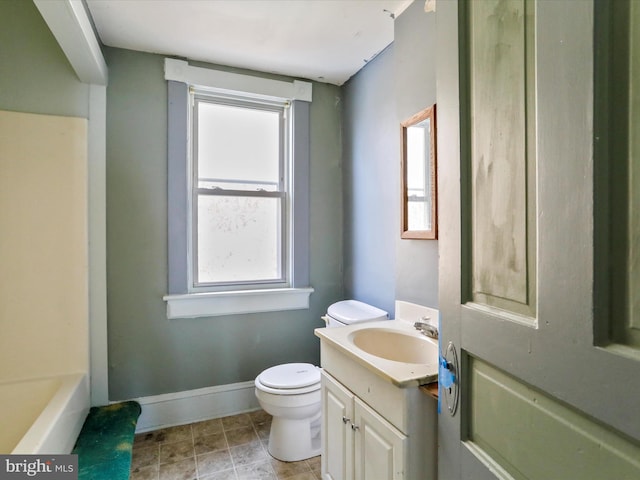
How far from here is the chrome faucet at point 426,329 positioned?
149cm

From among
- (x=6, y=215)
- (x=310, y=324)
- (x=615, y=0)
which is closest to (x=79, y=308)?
(x=6, y=215)

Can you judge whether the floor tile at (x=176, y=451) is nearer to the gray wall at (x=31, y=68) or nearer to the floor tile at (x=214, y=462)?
the floor tile at (x=214, y=462)

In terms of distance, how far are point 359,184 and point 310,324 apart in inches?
43.3

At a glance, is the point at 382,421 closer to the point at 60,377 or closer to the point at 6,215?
the point at 60,377

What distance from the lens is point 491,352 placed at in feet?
2.43

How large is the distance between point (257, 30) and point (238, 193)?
1.02 meters

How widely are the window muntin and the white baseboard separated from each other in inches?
27.5

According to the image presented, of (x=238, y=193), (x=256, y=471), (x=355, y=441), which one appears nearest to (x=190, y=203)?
(x=238, y=193)

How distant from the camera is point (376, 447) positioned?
126 centimetres

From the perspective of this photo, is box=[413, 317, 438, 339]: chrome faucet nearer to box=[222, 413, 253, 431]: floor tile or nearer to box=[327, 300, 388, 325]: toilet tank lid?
box=[327, 300, 388, 325]: toilet tank lid

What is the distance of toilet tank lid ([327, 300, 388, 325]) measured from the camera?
2035 mm

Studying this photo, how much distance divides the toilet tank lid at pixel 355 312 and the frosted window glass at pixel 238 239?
61cm

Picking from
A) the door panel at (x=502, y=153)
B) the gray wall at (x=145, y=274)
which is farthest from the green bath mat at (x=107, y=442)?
the door panel at (x=502, y=153)

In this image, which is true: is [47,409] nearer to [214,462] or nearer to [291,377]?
[214,462]
